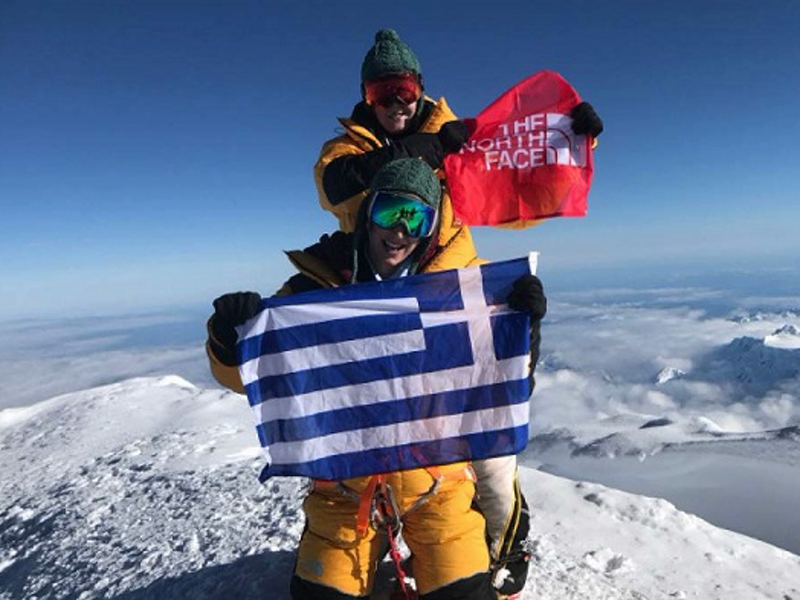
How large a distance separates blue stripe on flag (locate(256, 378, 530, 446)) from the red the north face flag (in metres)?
2.39

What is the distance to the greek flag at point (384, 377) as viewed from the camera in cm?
282

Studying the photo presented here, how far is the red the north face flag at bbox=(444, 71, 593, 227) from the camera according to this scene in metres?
4.86

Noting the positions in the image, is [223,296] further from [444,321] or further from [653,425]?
[653,425]

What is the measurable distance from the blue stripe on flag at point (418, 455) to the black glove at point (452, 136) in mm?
2113

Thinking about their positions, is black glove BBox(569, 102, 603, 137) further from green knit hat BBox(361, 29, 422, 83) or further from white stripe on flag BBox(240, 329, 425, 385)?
white stripe on flag BBox(240, 329, 425, 385)

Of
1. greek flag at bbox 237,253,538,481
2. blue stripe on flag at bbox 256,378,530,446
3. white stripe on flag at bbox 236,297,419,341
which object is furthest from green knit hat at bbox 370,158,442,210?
blue stripe on flag at bbox 256,378,530,446

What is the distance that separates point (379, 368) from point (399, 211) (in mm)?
930

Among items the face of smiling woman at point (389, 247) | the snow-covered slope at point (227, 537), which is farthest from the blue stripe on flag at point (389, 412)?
the snow-covered slope at point (227, 537)

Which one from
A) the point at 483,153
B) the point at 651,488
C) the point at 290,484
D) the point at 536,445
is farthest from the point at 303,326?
the point at 536,445

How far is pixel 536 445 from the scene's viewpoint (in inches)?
1385

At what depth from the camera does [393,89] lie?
3807 millimetres

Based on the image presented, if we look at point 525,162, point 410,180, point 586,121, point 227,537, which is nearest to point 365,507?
point 410,180

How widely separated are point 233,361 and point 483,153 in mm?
3281

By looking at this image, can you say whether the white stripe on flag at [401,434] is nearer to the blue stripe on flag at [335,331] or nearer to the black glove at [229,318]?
the blue stripe on flag at [335,331]
